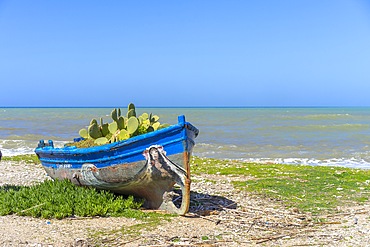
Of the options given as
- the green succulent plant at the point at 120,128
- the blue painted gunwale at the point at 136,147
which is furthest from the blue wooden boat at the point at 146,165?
the green succulent plant at the point at 120,128

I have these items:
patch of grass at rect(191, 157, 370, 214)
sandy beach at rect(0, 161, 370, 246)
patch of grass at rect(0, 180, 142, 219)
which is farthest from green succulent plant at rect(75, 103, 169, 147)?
patch of grass at rect(191, 157, 370, 214)

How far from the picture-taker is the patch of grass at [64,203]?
7.46 meters

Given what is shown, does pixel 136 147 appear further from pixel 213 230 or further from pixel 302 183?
pixel 302 183

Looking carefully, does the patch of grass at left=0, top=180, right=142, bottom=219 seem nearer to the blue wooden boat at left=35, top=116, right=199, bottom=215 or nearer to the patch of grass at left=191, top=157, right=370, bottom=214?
the blue wooden boat at left=35, top=116, right=199, bottom=215

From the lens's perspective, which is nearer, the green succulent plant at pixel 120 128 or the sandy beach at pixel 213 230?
the sandy beach at pixel 213 230

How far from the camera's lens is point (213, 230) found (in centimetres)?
701

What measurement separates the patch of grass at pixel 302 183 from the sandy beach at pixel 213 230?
745 millimetres

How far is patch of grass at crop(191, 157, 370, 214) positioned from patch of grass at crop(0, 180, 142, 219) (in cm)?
372

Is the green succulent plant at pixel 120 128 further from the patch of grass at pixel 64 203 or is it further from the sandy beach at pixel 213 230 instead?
the sandy beach at pixel 213 230

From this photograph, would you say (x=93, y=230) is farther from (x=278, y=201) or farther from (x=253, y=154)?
(x=253, y=154)

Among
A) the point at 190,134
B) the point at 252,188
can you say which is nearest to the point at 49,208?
the point at 190,134

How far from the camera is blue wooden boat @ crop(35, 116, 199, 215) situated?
768cm

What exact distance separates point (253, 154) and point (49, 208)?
1540cm

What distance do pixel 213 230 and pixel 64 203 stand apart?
2810mm
